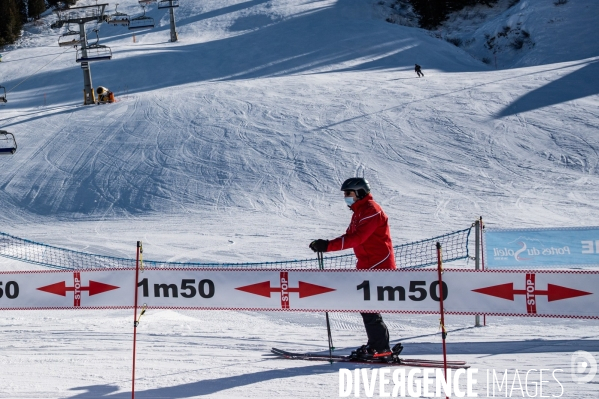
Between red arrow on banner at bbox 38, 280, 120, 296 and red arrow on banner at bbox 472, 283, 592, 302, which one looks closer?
red arrow on banner at bbox 472, 283, 592, 302

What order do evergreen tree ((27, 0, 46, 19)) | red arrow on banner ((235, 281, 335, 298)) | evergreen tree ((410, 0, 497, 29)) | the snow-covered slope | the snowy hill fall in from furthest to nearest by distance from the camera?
evergreen tree ((27, 0, 46, 19)), evergreen tree ((410, 0, 497, 29)), the snow-covered slope, the snowy hill, red arrow on banner ((235, 281, 335, 298))

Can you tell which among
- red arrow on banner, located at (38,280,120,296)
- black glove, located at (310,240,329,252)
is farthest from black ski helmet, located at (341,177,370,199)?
red arrow on banner, located at (38,280,120,296)

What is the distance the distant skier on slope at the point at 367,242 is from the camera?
5.72 metres

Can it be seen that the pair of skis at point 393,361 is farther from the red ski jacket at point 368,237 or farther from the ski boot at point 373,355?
the red ski jacket at point 368,237

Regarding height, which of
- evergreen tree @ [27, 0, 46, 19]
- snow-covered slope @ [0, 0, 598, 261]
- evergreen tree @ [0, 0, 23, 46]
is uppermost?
evergreen tree @ [27, 0, 46, 19]

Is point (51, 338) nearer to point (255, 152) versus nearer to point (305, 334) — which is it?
point (305, 334)

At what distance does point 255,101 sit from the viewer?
24.7m

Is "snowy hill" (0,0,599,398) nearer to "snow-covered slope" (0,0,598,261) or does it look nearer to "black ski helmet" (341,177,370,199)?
"snow-covered slope" (0,0,598,261)

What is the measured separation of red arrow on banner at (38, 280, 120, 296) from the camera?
653 cm

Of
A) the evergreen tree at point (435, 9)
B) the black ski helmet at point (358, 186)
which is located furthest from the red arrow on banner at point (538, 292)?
the evergreen tree at point (435, 9)

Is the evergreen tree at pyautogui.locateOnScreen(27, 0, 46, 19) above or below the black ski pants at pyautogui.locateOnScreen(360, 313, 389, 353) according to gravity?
above

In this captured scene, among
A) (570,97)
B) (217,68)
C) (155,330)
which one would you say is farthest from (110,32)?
(155,330)

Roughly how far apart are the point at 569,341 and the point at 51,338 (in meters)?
5.28

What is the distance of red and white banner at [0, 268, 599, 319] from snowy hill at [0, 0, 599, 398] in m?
0.52
